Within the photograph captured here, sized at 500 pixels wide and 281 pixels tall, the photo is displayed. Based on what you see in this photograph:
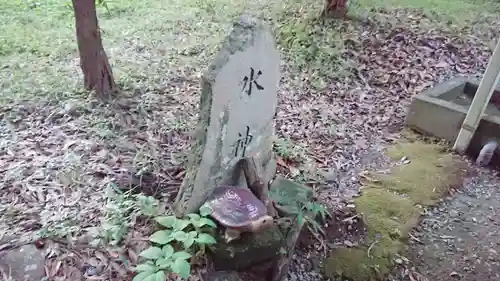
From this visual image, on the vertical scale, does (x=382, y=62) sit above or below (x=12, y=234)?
above

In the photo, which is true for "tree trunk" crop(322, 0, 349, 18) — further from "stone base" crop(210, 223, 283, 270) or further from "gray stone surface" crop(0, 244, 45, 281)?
"gray stone surface" crop(0, 244, 45, 281)

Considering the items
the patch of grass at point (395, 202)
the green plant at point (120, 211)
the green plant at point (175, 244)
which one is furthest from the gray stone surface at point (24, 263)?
the patch of grass at point (395, 202)

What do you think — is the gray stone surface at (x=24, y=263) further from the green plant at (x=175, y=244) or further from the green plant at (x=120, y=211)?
the green plant at (x=175, y=244)

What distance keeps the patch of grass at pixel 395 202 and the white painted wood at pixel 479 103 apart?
0.16 m

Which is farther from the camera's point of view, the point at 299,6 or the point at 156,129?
the point at 299,6

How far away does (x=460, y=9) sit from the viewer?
6.26 m

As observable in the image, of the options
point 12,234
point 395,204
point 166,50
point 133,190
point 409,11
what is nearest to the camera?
point 12,234

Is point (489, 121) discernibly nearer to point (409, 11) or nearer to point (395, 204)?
point (395, 204)

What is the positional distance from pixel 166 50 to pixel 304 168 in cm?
229

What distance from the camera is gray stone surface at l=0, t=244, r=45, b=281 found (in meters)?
1.99

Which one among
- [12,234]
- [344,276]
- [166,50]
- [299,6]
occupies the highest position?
[299,6]

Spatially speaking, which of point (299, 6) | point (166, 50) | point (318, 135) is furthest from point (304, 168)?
point (299, 6)

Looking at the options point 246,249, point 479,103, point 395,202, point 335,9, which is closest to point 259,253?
point 246,249

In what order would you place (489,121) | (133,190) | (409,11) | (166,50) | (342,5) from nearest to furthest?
(133,190) → (489,121) → (166,50) → (342,5) → (409,11)
